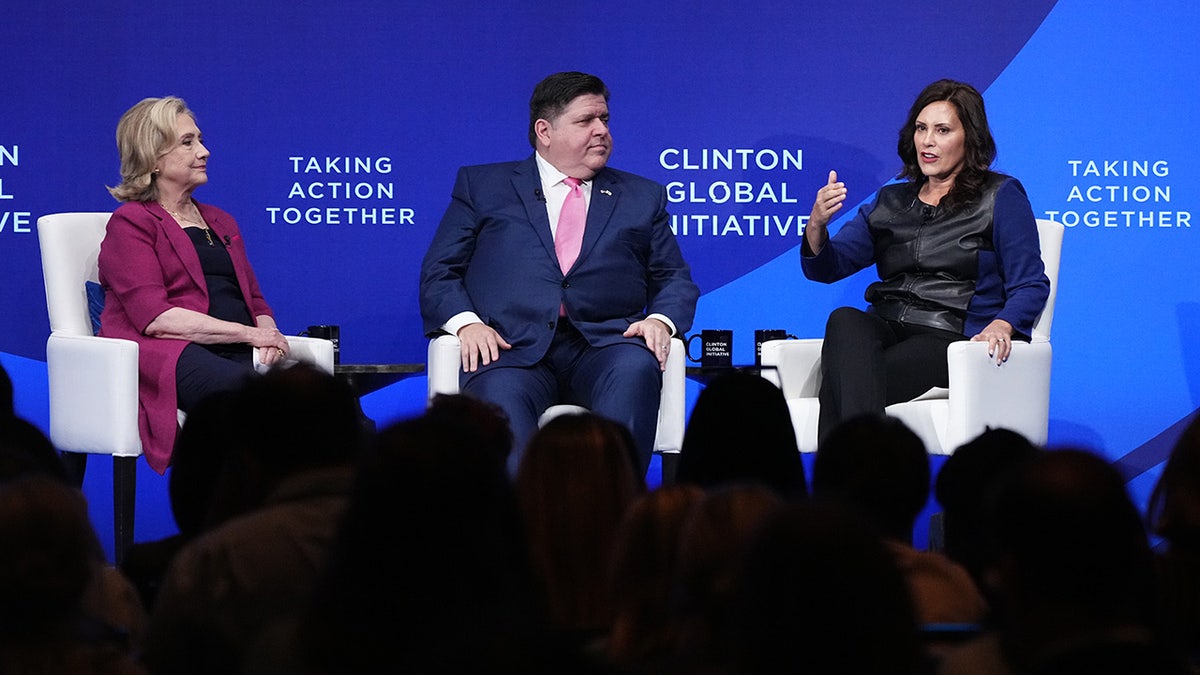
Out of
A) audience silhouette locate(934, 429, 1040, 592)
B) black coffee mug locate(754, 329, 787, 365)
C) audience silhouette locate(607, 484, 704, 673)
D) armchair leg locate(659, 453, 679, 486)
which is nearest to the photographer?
audience silhouette locate(607, 484, 704, 673)

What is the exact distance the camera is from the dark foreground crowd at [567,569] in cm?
118

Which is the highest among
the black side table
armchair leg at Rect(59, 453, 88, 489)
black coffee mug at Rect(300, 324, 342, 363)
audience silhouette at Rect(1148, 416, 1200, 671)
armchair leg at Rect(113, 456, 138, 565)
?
black coffee mug at Rect(300, 324, 342, 363)

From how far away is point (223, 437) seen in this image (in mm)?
2238

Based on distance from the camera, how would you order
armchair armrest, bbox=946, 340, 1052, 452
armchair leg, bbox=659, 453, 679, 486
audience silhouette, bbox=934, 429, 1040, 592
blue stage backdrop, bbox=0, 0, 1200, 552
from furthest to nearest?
blue stage backdrop, bbox=0, 0, 1200, 552 < armchair leg, bbox=659, 453, 679, 486 < armchair armrest, bbox=946, 340, 1052, 452 < audience silhouette, bbox=934, 429, 1040, 592

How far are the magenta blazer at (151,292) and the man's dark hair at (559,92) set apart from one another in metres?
1.13

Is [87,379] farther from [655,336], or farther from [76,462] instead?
[655,336]

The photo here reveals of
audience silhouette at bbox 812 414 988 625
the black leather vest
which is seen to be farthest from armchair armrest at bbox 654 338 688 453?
audience silhouette at bbox 812 414 988 625

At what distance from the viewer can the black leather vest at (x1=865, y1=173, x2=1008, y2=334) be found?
4609mm

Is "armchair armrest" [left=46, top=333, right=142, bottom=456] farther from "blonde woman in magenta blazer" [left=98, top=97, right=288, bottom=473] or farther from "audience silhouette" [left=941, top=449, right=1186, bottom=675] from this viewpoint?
"audience silhouette" [left=941, top=449, right=1186, bottom=675]

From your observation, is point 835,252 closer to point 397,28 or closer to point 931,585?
point 397,28

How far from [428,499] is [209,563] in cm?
37

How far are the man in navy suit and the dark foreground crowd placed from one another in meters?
2.22

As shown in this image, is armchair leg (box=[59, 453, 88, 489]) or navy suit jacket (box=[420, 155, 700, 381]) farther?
navy suit jacket (box=[420, 155, 700, 381])

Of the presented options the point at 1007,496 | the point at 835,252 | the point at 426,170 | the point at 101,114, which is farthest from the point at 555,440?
the point at 101,114
